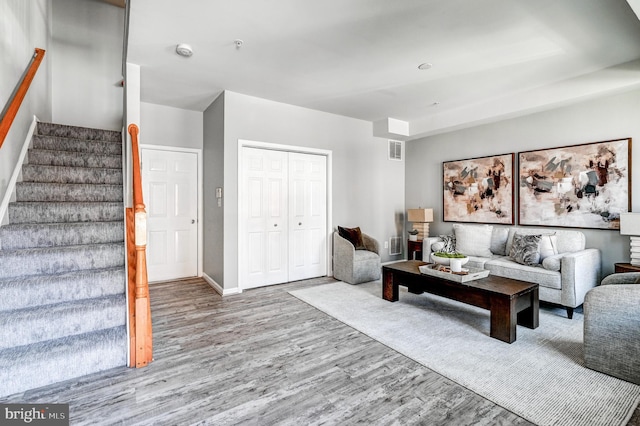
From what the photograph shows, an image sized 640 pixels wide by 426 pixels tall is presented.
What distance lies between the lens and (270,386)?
Answer: 2.04 m

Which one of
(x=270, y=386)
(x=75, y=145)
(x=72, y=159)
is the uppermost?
→ (x=75, y=145)

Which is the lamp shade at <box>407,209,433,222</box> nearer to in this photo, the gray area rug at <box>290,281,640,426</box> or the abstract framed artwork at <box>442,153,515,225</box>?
the abstract framed artwork at <box>442,153,515,225</box>

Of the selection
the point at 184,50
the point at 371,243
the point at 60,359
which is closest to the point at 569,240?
the point at 371,243

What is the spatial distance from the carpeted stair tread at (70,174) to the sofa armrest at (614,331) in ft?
14.9

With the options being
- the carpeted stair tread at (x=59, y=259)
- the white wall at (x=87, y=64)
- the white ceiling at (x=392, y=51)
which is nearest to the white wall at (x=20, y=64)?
the white wall at (x=87, y=64)

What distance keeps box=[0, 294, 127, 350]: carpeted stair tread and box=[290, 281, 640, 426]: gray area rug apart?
1993 millimetres

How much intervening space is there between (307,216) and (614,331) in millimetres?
3601

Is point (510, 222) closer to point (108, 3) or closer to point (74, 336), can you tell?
point (74, 336)

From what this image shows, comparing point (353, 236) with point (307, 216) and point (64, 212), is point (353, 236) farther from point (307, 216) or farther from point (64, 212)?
point (64, 212)

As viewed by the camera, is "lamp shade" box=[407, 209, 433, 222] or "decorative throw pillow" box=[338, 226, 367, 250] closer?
"decorative throw pillow" box=[338, 226, 367, 250]

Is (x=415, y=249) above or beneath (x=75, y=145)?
A: beneath

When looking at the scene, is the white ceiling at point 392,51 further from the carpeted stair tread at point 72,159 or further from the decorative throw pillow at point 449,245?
the decorative throw pillow at point 449,245

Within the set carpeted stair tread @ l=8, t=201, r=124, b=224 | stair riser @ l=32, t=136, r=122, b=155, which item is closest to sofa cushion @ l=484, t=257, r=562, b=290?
carpeted stair tread @ l=8, t=201, r=124, b=224

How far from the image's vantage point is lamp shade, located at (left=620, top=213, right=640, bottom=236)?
312 cm
